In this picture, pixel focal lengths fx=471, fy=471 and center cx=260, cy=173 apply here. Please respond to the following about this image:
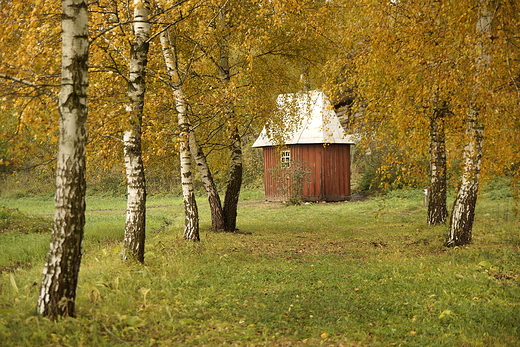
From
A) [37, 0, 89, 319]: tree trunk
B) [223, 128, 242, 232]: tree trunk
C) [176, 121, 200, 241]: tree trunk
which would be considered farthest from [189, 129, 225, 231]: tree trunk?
[37, 0, 89, 319]: tree trunk

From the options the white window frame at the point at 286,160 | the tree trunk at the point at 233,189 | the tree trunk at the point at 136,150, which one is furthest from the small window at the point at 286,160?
the tree trunk at the point at 136,150

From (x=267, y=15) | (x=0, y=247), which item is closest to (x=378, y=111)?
(x=267, y=15)

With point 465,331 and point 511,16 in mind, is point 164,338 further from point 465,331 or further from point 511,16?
point 511,16

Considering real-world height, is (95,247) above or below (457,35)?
below

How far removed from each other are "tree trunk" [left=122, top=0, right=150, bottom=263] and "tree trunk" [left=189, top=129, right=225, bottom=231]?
14.8ft

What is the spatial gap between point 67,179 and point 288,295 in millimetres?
3986

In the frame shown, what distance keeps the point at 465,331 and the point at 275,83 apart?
11.3m

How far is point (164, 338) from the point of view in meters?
5.66

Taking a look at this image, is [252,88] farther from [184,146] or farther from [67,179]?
[67,179]

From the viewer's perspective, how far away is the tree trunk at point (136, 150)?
8.39 m

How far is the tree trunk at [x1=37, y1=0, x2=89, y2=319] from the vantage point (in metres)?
5.43

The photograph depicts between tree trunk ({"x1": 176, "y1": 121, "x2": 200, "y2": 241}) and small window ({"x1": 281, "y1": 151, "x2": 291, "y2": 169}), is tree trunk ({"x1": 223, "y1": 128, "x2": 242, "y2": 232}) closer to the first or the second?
tree trunk ({"x1": 176, "y1": 121, "x2": 200, "y2": 241})

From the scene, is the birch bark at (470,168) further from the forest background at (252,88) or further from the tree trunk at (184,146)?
the tree trunk at (184,146)

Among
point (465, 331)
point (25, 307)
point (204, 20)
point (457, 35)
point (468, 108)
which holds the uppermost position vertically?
point (204, 20)
